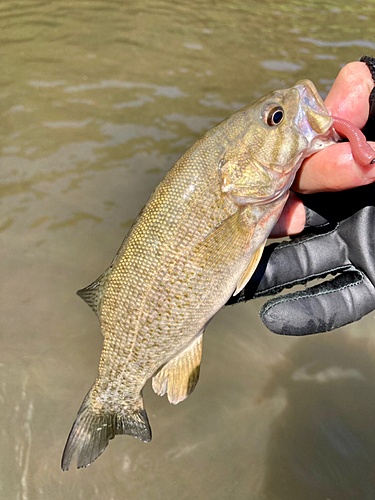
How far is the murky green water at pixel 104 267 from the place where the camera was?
2.91m

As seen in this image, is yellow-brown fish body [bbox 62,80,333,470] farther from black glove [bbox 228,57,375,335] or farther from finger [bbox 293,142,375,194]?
black glove [bbox 228,57,375,335]

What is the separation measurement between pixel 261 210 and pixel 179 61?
4574 millimetres

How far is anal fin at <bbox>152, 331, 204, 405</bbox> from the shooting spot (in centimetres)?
236

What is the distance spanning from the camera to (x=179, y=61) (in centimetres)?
582

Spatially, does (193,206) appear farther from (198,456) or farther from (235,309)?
(198,456)

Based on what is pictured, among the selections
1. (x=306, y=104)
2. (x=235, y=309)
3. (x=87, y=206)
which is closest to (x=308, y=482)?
(x=235, y=309)

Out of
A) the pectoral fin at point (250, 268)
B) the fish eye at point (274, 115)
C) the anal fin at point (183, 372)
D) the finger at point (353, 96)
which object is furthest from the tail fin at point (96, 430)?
the finger at point (353, 96)

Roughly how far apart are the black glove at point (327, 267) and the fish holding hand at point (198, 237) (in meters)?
0.45

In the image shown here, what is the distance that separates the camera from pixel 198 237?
7.00ft

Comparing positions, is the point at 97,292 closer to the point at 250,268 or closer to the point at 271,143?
the point at 250,268

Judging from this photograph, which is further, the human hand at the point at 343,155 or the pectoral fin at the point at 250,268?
the pectoral fin at the point at 250,268

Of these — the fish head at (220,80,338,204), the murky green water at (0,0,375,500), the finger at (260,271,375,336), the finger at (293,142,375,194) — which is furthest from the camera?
the murky green water at (0,0,375,500)

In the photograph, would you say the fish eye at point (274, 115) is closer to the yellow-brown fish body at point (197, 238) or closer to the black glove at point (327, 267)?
the yellow-brown fish body at point (197, 238)

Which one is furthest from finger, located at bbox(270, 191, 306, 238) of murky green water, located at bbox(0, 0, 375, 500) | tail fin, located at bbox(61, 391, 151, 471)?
tail fin, located at bbox(61, 391, 151, 471)
